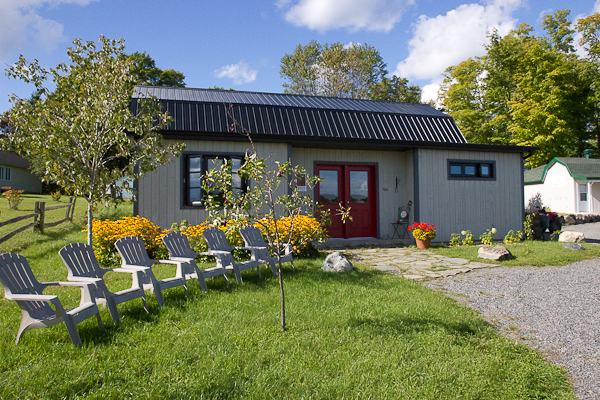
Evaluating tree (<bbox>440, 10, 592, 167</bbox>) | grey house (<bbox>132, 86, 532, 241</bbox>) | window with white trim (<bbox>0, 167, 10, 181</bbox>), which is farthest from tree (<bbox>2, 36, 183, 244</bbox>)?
window with white trim (<bbox>0, 167, 10, 181</bbox>)

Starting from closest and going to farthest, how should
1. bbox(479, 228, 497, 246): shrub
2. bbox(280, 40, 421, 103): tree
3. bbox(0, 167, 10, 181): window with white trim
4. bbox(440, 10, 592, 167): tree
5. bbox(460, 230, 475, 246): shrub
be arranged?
bbox(479, 228, 497, 246): shrub < bbox(460, 230, 475, 246): shrub < bbox(440, 10, 592, 167): tree < bbox(280, 40, 421, 103): tree < bbox(0, 167, 10, 181): window with white trim

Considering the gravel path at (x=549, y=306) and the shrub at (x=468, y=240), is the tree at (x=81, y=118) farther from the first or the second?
the shrub at (x=468, y=240)

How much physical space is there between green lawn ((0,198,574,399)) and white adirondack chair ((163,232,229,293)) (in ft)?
1.26

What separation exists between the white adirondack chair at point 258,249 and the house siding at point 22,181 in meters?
30.7

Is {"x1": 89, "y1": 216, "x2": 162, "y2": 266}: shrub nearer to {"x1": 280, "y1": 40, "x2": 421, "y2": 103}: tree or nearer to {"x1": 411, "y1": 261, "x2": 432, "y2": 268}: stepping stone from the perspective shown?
{"x1": 411, "y1": 261, "x2": 432, "y2": 268}: stepping stone

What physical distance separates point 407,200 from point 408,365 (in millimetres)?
8092

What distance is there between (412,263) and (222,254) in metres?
3.81

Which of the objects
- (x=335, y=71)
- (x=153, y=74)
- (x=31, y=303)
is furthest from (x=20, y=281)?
(x=153, y=74)

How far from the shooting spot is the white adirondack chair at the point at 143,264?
4.03 m

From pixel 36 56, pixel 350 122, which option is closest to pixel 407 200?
pixel 350 122

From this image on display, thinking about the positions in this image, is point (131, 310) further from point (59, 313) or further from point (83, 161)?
point (83, 161)

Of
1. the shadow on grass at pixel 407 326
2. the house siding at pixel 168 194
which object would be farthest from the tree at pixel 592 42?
the shadow on grass at pixel 407 326

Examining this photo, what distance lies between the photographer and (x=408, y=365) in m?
2.74

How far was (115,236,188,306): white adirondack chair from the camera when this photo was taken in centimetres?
403
